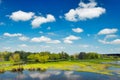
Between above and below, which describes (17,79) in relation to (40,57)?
below

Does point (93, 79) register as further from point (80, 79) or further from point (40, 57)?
point (40, 57)

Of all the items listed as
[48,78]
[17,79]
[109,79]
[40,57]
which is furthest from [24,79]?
[40,57]

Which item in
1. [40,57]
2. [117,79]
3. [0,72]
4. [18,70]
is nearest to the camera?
[117,79]

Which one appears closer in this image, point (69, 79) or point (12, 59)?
point (69, 79)

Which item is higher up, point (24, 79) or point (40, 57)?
point (40, 57)

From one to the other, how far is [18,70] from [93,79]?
53.2 meters

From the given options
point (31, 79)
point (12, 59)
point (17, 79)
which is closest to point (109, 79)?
point (31, 79)

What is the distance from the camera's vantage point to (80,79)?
89062 mm

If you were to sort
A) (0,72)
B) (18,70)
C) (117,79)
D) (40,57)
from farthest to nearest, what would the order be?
(40,57), (18,70), (0,72), (117,79)

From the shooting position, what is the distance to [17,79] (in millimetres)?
90562

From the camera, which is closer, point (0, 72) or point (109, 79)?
point (109, 79)

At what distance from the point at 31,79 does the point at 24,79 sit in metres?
3.00

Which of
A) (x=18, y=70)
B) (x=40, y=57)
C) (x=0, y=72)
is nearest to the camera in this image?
(x=0, y=72)

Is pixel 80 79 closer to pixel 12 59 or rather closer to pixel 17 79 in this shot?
pixel 17 79
